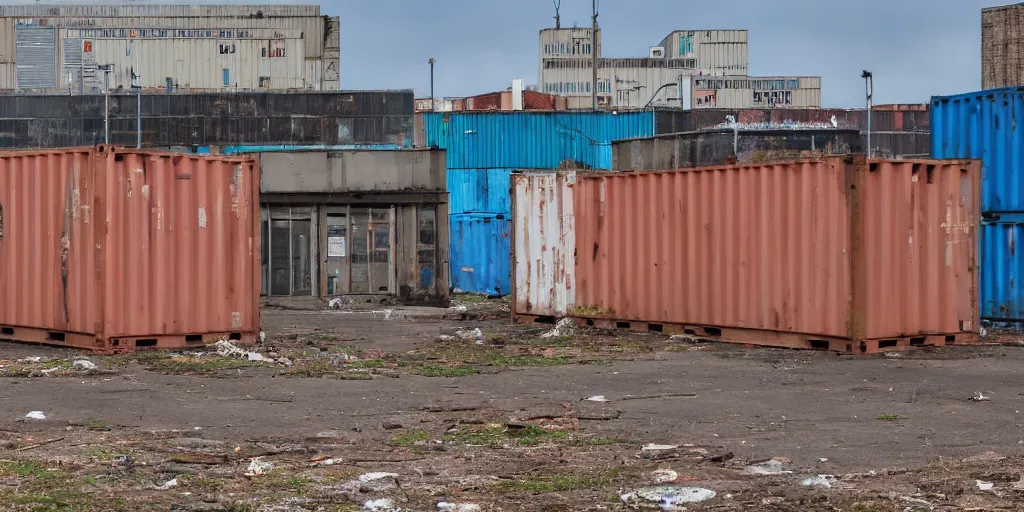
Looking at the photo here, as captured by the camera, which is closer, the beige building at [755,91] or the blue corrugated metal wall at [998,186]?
the blue corrugated metal wall at [998,186]

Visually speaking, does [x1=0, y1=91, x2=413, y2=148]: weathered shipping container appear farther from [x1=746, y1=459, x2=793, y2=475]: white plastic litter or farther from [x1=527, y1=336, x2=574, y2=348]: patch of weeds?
[x1=746, y1=459, x2=793, y2=475]: white plastic litter

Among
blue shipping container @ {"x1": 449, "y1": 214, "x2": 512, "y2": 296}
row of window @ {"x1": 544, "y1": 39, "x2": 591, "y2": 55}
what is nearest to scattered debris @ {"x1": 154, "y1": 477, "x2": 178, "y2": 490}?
blue shipping container @ {"x1": 449, "y1": 214, "x2": 512, "y2": 296}

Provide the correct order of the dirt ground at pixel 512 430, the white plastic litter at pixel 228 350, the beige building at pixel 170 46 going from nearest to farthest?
the dirt ground at pixel 512 430, the white plastic litter at pixel 228 350, the beige building at pixel 170 46

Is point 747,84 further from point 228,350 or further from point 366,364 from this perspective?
point 366,364

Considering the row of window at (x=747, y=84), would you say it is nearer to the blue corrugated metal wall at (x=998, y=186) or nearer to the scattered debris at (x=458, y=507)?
the blue corrugated metal wall at (x=998, y=186)

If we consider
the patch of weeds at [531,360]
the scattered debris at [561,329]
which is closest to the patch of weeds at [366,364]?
the patch of weeds at [531,360]

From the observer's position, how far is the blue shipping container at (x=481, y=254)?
110ft

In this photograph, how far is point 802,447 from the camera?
820cm

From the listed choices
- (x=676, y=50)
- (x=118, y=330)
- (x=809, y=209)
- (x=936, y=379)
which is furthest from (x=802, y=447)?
(x=676, y=50)

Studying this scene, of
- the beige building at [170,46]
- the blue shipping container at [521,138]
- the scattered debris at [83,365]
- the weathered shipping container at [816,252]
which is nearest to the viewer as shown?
the scattered debris at [83,365]

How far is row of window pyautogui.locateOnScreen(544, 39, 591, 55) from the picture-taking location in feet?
365

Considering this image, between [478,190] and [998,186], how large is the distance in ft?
103

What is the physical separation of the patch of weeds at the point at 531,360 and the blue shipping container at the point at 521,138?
34256mm

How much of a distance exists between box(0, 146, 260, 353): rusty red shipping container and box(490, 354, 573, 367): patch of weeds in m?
3.85
